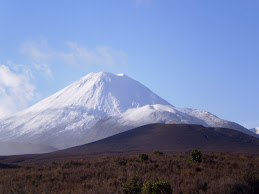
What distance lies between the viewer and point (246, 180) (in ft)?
33.8

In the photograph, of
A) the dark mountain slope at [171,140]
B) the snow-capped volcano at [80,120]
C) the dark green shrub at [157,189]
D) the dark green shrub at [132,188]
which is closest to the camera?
the dark green shrub at [157,189]

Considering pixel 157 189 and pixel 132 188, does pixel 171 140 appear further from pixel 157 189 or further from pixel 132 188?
pixel 157 189

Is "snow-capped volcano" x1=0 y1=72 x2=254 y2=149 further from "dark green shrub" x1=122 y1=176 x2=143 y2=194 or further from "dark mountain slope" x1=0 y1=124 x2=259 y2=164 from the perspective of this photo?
"dark green shrub" x1=122 y1=176 x2=143 y2=194

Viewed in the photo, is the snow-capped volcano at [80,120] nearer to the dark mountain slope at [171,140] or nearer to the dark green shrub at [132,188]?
the dark mountain slope at [171,140]

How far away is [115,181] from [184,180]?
8.85ft

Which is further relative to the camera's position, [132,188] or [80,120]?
[80,120]

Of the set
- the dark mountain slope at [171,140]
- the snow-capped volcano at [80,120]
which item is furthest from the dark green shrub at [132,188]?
the snow-capped volcano at [80,120]

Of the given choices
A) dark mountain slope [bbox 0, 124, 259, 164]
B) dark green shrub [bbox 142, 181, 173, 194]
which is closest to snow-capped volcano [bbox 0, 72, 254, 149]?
dark mountain slope [bbox 0, 124, 259, 164]

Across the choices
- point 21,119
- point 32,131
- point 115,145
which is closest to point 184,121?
point 115,145

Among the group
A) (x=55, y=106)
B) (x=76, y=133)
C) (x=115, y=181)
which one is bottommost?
(x=115, y=181)

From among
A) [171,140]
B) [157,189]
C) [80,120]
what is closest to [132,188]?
[157,189]

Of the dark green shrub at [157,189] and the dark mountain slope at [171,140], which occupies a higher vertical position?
the dark mountain slope at [171,140]

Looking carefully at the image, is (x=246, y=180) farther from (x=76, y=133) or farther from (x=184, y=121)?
(x=76, y=133)

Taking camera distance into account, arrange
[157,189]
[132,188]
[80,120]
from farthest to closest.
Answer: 1. [80,120]
2. [132,188]
3. [157,189]
